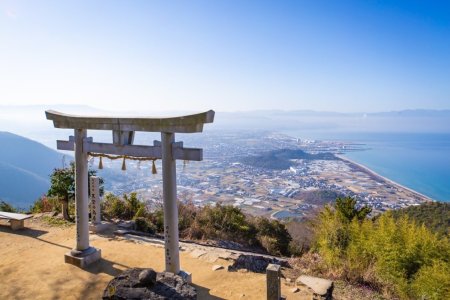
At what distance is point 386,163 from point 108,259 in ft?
313

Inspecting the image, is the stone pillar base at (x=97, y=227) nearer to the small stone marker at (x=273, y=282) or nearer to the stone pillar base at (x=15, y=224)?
the stone pillar base at (x=15, y=224)

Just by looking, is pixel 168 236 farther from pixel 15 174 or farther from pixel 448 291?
pixel 15 174

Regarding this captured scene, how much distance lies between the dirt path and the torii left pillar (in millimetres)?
194

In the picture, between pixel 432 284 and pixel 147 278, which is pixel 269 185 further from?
pixel 147 278

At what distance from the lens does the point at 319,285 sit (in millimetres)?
5828

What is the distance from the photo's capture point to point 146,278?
420 centimetres

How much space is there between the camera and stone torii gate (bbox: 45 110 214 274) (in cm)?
540

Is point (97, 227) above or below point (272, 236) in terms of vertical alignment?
above

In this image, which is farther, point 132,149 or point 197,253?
point 197,253

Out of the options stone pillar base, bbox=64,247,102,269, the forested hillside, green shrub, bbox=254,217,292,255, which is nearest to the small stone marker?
stone pillar base, bbox=64,247,102,269

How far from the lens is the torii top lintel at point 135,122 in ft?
16.7

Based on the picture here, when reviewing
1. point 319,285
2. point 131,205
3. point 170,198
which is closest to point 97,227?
point 131,205

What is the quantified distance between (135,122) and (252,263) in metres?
4.26

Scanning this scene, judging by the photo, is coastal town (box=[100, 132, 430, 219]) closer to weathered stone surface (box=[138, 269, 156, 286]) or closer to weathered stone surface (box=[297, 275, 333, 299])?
weathered stone surface (box=[297, 275, 333, 299])
